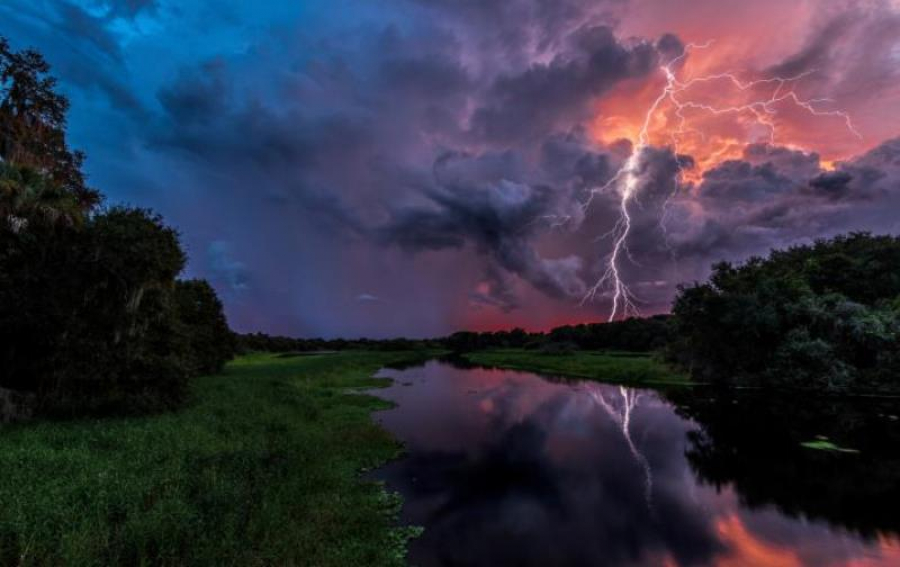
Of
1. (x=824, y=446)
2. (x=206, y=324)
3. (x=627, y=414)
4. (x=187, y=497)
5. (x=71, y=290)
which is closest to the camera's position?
(x=187, y=497)

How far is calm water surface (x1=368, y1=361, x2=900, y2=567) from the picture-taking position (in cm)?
1362

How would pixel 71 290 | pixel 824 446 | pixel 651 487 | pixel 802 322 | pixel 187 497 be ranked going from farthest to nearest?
pixel 802 322, pixel 824 446, pixel 71 290, pixel 651 487, pixel 187 497

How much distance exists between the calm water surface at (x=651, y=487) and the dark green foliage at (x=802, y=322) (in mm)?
9239

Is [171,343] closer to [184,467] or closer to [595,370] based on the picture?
[184,467]

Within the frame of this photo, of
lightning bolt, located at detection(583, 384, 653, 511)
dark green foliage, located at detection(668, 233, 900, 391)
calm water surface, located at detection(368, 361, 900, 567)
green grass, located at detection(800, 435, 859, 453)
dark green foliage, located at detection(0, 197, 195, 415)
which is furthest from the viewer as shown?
dark green foliage, located at detection(668, 233, 900, 391)

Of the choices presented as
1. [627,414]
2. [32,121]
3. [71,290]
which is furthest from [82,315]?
[627,414]

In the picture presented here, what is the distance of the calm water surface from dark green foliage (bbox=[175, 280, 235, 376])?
1083 inches

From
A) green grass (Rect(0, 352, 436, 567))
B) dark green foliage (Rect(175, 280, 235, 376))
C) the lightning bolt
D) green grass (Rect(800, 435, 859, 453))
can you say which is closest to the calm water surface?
the lightning bolt

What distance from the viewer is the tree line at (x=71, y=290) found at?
70.2ft

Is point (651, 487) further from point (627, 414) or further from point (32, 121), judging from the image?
point (32, 121)

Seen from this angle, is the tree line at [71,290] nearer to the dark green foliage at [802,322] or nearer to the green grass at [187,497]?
the green grass at [187,497]

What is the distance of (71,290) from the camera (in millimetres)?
22422

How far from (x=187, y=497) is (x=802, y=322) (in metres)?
61.3

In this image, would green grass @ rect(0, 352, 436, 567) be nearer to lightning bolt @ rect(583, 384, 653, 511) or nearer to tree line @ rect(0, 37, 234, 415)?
tree line @ rect(0, 37, 234, 415)
